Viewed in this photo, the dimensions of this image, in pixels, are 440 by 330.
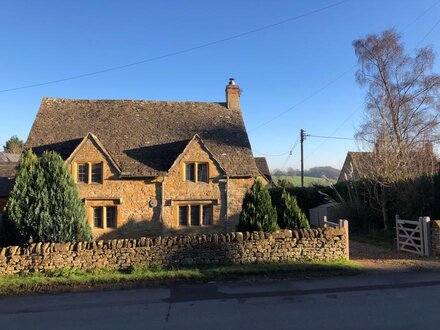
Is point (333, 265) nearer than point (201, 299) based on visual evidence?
No

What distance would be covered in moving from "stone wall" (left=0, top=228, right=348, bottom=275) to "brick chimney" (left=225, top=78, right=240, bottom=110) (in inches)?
605

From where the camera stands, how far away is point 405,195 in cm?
1731

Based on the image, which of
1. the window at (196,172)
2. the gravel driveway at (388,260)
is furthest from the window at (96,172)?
the gravel driveway at (388,260)

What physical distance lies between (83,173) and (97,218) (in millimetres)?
2517

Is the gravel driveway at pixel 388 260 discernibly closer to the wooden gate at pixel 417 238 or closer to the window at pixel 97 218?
the wooden gate at pixel 417 238

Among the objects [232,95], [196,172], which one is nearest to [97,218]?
[196,172]

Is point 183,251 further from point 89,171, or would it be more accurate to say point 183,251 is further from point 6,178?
point 6,178

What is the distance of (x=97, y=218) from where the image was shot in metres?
20.7

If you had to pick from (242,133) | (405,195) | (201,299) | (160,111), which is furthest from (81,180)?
(405,195)

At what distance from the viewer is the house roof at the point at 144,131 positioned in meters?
21.6

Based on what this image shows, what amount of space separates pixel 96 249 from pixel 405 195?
1334 cm

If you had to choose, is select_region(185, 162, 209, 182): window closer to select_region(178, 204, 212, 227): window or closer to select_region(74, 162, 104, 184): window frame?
select_region(178, 204, 212, 227): window

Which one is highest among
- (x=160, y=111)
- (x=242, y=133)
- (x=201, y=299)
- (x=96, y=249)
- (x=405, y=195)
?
(x=160, y=111)

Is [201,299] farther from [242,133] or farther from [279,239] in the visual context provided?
[242,133]
